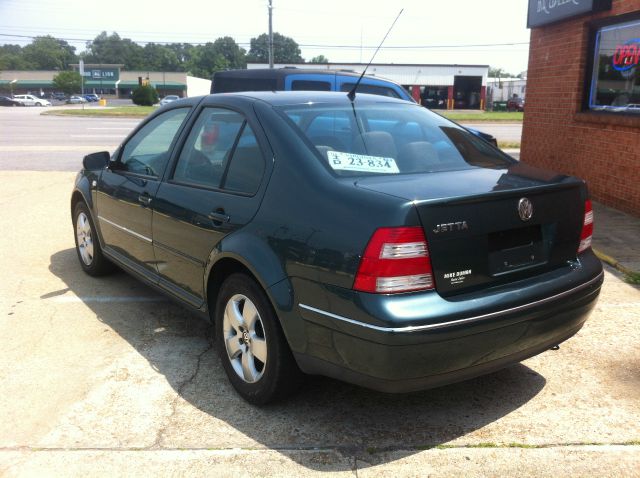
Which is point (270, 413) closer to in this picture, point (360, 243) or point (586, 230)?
point (360, 243)

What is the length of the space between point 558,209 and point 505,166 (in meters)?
0.49

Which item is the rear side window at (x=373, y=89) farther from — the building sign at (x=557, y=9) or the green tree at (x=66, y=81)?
the green tree at (x=66, y=81)

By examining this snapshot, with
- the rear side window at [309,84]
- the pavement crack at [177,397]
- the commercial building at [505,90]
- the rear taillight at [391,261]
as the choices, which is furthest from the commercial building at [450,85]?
the rear taillight at [391,261]

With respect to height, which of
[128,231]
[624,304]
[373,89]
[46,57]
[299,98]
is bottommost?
[624,304]

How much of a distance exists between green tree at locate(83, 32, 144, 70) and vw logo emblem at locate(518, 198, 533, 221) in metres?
156

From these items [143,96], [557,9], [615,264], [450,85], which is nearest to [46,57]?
[143,96]

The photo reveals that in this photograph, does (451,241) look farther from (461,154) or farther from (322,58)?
(322,58)

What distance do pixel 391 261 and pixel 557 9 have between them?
7.94 meters

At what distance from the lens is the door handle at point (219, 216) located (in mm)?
→ 3342

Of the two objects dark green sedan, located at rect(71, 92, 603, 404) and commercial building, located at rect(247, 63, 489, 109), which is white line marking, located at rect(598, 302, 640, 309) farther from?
commercial building, located at rect(247, 63, 489, 109)

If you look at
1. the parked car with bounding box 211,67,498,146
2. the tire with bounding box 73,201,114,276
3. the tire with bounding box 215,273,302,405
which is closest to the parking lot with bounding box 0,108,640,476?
the tire with bounding box 215,273,302,405

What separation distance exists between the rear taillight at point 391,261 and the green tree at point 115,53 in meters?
156

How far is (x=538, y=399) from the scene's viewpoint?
3373mm

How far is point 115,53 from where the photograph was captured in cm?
15250
